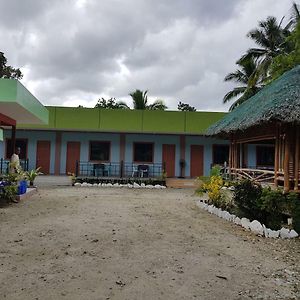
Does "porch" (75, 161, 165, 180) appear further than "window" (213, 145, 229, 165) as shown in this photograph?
No

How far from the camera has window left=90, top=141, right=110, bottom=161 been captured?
76.2ft

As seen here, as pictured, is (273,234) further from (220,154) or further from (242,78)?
(242,78)

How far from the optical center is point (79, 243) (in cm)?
683

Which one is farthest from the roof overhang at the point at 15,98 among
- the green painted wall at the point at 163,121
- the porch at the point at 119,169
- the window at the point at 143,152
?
the window at the point at 143,152

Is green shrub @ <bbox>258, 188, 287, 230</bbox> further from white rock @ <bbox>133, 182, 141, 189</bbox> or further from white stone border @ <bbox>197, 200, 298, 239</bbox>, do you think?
white rock @ <bbox>133, 182, 141, 189</bbox>

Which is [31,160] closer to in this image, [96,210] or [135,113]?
[135,113]

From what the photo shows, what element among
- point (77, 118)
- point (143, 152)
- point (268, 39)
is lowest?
point (143, 152)

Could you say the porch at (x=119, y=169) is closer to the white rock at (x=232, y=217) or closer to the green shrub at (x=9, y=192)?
the green shrub at (x=9, y=192)

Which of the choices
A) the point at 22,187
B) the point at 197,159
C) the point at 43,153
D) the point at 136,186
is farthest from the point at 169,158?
the point at 22,187

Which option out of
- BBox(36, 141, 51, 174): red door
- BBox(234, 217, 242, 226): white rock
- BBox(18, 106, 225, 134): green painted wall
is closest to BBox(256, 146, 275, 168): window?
BBox(18, 106, 225, 134): green painted wall

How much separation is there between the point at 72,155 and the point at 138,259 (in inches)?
698

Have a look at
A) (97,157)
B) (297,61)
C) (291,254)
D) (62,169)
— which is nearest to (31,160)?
(62,169)

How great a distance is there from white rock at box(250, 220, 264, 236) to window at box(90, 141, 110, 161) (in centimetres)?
1540

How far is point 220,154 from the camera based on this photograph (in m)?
24.1
